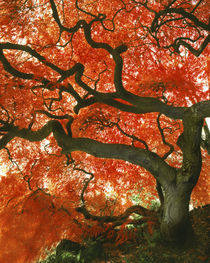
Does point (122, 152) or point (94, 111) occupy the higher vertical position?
point (94, 111)

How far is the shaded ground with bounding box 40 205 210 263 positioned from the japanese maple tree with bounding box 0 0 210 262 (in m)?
0.23


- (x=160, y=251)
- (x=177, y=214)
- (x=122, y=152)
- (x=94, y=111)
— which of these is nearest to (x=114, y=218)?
(x=160, y=251)

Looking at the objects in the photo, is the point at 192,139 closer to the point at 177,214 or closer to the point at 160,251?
the point at 177,214

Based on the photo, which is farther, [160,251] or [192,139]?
[160,251]

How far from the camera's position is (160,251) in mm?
4328

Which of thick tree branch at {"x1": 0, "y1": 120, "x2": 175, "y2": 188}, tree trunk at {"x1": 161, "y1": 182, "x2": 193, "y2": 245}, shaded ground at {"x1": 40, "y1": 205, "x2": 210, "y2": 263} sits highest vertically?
thick tree branch at {"x1": 0, "y1": 120, "x2": 175, "y2": 188}

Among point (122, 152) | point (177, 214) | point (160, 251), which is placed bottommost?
point (160, 251)

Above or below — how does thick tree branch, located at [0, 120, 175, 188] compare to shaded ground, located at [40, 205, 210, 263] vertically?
above

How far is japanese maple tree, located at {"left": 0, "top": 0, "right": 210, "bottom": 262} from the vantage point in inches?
174

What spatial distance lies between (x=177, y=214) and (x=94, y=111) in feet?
10.4

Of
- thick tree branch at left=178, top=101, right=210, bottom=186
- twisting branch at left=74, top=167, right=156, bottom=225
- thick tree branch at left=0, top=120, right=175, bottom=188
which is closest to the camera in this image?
thick tree branch at left=178, top=101, right=210, bottom=186

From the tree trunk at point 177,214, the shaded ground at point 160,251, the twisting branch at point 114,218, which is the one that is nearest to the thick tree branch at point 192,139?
the tree trunk at point 177,214

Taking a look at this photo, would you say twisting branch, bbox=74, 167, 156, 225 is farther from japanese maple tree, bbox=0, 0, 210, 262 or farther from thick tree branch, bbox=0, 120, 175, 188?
thick tree branch, bbox=0, 120, 175, 188

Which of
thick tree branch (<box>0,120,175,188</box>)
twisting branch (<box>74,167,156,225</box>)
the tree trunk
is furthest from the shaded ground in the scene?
thick tree branch (<box>0,120,175,188</box>)
